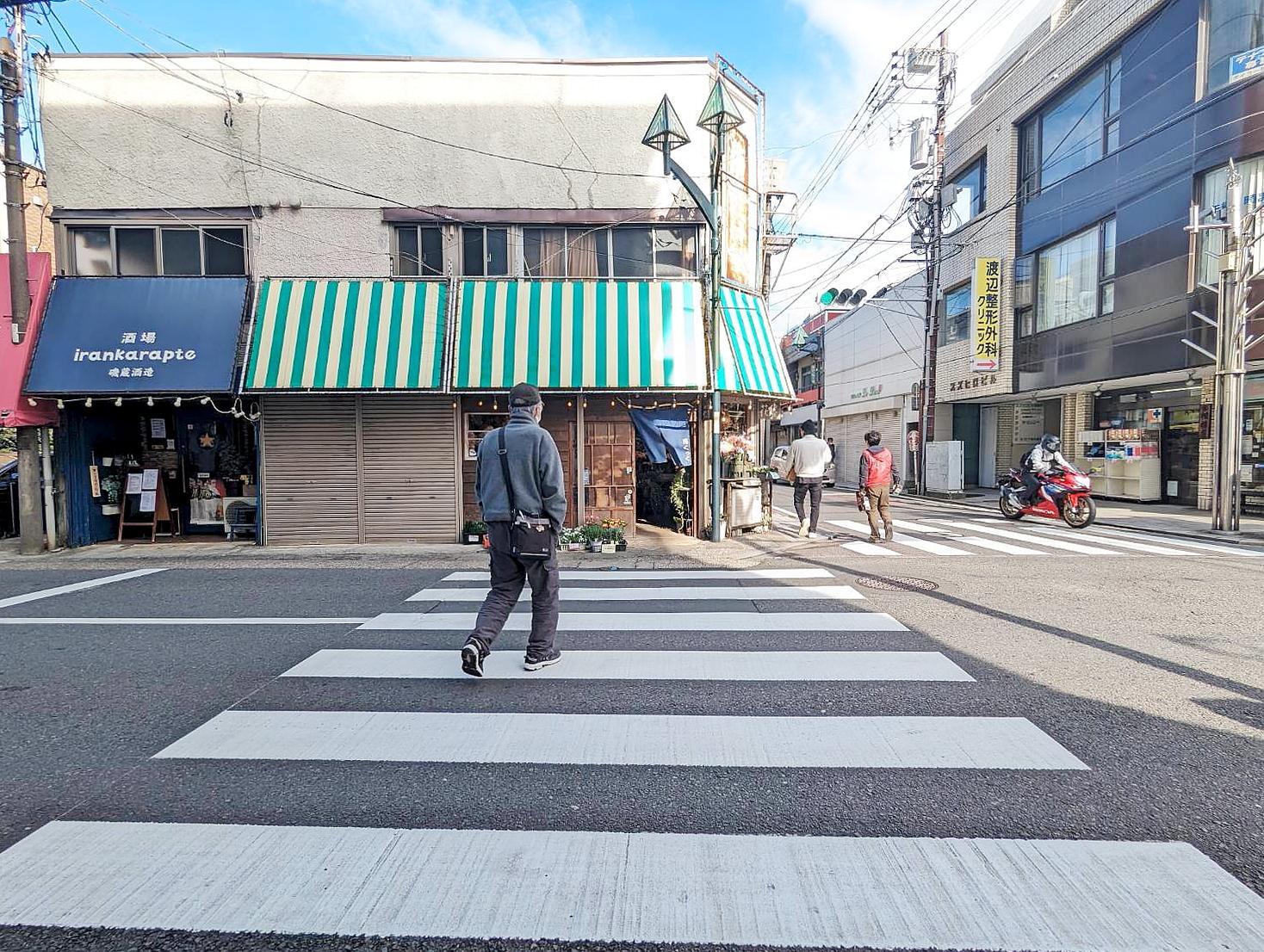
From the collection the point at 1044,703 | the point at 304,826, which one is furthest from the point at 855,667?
the point at 304,826

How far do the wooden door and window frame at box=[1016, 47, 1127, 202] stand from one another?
50.2 feet

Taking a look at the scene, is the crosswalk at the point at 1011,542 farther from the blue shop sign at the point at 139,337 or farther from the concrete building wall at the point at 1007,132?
the blue shop sign at the point at 139,337

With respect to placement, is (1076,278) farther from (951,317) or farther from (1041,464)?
(1041,464)

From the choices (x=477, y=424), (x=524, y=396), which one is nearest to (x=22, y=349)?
(x=477, y=424)

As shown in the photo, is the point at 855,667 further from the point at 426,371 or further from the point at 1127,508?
the point at 1127,508

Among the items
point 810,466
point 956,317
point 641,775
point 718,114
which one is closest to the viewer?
point 641,775

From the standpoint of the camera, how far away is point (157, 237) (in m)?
11.9

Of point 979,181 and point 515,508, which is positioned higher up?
point 979,181

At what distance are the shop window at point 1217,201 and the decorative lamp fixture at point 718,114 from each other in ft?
33.9

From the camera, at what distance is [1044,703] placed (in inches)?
160

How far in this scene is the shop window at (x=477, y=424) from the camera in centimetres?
1202

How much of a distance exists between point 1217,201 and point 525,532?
17690 mm

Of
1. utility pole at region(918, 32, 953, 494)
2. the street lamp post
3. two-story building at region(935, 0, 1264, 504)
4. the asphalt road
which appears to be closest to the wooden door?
the street lamp post

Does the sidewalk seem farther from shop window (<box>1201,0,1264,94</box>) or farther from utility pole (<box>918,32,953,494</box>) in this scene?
shop window (<box>1201,0,1264,94</box>)
